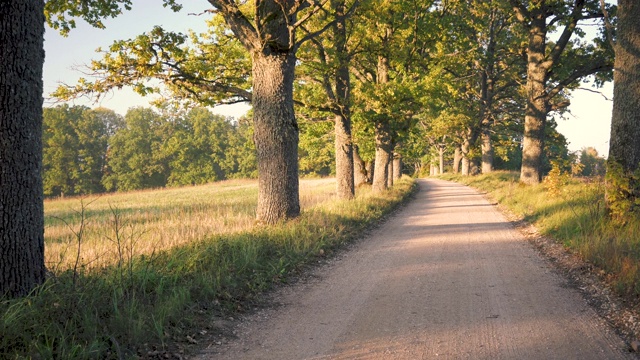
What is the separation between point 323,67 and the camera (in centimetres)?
1475

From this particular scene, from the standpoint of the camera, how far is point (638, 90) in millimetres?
8812

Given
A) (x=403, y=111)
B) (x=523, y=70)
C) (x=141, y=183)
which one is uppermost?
(x=523, y=70)

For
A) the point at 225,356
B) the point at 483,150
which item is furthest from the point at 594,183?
the point at 483,150

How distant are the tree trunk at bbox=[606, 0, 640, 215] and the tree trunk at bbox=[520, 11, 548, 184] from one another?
9.74m

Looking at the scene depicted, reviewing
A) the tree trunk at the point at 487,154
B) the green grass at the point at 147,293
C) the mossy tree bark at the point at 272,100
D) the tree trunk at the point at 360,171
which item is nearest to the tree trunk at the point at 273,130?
the mossy tree bark at the point at 272,100

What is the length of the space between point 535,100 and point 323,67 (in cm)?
1015

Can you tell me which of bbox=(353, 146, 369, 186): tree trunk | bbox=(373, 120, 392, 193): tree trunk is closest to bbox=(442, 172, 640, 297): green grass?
bbox=(373, 120, 392, 193): tree trunk

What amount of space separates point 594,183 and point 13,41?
12893 millimetres

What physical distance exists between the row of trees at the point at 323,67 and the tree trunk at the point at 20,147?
1cm

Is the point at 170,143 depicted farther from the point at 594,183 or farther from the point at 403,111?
the point at 594,183

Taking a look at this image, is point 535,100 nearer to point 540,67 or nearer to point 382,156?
point 540,67

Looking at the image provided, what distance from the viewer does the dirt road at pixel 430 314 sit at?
4188mm

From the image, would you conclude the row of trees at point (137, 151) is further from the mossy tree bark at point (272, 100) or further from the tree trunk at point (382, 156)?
the mossy tree bark at point (272, 100)

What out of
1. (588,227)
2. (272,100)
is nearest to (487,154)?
(588,227)
